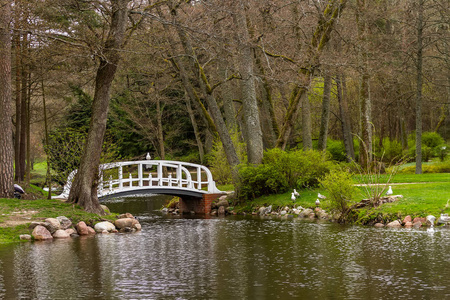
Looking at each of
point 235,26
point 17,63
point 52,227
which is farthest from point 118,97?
point 52,227

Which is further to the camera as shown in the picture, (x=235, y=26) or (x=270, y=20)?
(x=270, y=20)

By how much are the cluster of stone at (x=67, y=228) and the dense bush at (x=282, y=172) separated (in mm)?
5404

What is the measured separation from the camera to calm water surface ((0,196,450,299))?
7082mm

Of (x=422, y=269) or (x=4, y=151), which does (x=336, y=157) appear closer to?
(x=4, y=151)

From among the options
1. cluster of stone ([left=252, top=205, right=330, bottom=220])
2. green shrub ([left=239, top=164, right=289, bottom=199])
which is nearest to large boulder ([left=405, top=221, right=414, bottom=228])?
cluster of stone ([left=252, top=205, right=330, bottom=220])

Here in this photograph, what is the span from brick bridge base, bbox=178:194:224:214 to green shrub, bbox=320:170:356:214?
268 inches

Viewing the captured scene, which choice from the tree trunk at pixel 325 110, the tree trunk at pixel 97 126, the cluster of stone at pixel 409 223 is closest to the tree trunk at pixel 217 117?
the tree trunk at pixel 97 126

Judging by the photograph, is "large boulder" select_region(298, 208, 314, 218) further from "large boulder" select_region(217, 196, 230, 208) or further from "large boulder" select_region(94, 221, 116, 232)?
"large boulder" select_region(94, 221, 116, 232)

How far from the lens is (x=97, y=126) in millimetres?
14906

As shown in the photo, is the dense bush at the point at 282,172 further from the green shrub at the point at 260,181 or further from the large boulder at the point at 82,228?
the large boulder at the point at 82,228

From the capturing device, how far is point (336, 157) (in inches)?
1223

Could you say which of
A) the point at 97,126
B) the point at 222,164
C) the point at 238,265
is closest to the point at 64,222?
the point at 97,126

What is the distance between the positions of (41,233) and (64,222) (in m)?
0.80

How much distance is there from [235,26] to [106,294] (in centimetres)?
1311
